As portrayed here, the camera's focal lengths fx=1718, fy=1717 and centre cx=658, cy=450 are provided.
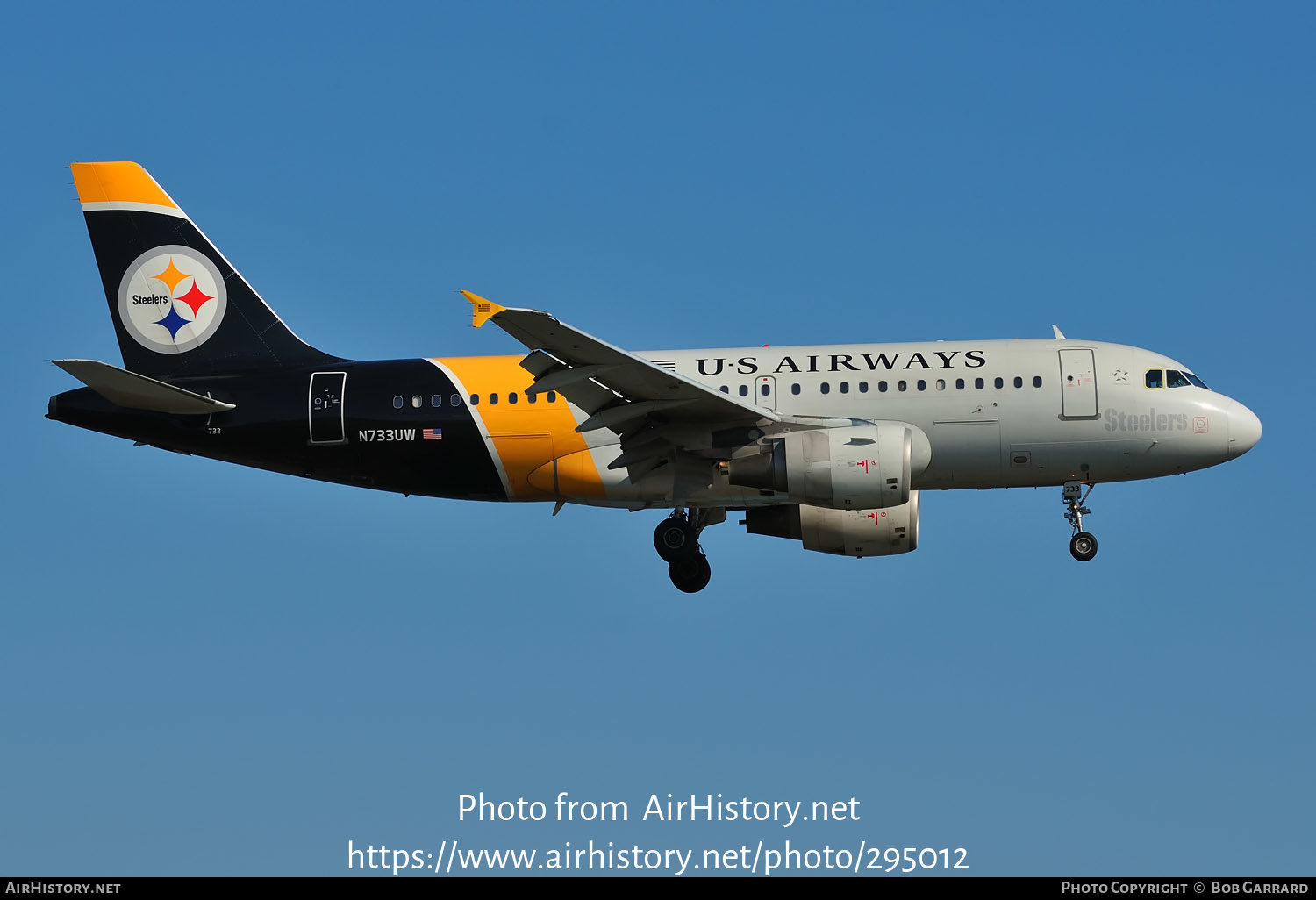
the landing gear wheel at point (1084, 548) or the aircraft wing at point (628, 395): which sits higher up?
the aircraft wing at point (628, 395)

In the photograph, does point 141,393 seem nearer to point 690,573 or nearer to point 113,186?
point 113,186

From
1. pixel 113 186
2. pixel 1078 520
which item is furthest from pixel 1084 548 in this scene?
pixel 113 186

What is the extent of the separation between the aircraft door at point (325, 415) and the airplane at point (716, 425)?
0.12 feet

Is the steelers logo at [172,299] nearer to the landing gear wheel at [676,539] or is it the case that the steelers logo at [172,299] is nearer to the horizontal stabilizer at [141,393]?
the horizontal stabilizer at [141,393]

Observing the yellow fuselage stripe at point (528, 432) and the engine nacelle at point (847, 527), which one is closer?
the yellow fuselage stripe at point (528, 432)

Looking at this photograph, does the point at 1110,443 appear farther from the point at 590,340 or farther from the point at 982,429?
the point at 590,340

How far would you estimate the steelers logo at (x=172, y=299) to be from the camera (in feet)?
128

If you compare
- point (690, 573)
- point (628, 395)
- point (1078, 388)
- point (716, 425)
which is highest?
point (1078, 388)

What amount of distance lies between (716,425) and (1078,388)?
7.72 metres

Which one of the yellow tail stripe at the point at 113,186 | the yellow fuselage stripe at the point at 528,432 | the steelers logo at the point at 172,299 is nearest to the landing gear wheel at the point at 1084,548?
the yellow fuselage stripe at the point at 528,432

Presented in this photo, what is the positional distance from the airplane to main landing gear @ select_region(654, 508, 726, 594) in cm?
4

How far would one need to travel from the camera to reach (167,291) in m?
39.3

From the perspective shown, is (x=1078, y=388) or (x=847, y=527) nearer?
(x=1078, y=388)
